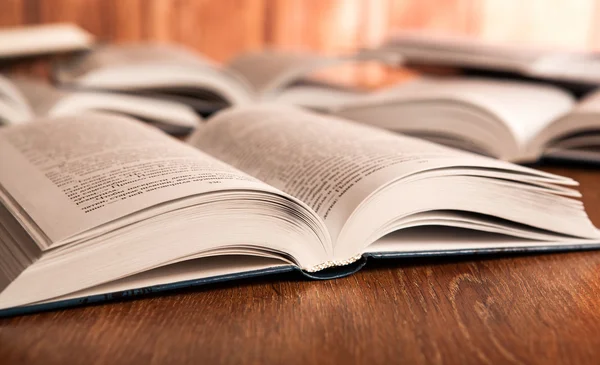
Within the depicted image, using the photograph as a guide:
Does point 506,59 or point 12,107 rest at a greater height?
point 506,59

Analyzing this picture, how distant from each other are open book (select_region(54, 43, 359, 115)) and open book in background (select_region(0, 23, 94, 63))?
0.27 feet

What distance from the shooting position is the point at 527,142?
3.42 feet

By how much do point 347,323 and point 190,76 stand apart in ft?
3.34

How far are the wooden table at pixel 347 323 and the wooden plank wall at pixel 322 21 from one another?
6.96ft

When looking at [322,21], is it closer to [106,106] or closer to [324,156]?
[106,106]

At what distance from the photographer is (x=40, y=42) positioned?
5.58 ft

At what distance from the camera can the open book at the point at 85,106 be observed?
1108 mm

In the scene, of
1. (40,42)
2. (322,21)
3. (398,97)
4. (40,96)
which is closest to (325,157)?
(398,97)

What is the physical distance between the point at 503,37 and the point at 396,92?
1.57m

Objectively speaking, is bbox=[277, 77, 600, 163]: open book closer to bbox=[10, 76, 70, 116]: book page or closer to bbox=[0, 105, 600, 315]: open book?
bbox=[0, 105, 600, 315]: open book

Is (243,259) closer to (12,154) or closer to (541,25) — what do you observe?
(12,154)

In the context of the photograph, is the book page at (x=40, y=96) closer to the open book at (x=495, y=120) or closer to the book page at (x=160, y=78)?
the book page at (x=160, y=78)

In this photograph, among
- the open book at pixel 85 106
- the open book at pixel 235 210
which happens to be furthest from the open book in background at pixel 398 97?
the open book at pixel 235 210

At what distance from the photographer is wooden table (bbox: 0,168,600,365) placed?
1.41 ft
